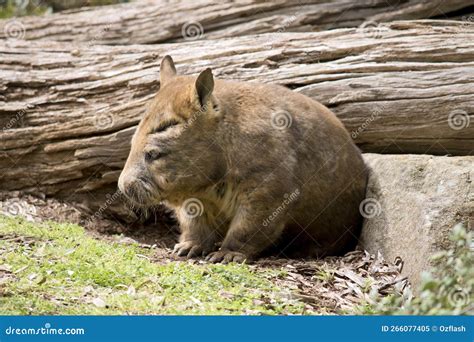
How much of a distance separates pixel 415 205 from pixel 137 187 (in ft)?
7.79

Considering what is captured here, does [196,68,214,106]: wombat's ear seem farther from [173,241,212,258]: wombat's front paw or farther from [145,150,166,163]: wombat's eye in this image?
[173,241,212,258]: wombat's front paw

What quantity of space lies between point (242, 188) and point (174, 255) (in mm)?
957

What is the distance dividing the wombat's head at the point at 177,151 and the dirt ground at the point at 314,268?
0.67 m

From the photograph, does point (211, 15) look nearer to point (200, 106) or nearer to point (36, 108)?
point (36, 108)

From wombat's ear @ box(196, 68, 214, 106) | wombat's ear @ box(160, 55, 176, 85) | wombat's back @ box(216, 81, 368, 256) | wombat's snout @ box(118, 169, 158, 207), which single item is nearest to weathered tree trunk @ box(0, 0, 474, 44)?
wombat's ear @ box(160, 55, 176, 85)

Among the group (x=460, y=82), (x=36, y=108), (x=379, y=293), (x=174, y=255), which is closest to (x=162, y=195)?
(x=174, y=255)

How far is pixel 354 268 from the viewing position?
267 inches

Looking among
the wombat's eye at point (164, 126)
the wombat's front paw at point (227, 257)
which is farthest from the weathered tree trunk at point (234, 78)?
the wombat's front paw at point (227, 257)

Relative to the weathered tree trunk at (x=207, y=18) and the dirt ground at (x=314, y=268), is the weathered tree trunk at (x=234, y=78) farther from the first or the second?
the weathered tree trunk at (x=207, y=18)

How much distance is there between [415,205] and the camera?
633 centimetres

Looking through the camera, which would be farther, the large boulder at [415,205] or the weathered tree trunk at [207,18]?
the weathered tree trunk at [207,18]

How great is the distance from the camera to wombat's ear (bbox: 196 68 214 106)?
657 centimetres

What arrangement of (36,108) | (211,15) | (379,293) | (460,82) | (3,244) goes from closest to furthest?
(379,293) < (3,244) < (460,82) < (36,108) < (211,15)

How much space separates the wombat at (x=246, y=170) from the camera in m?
6.73
